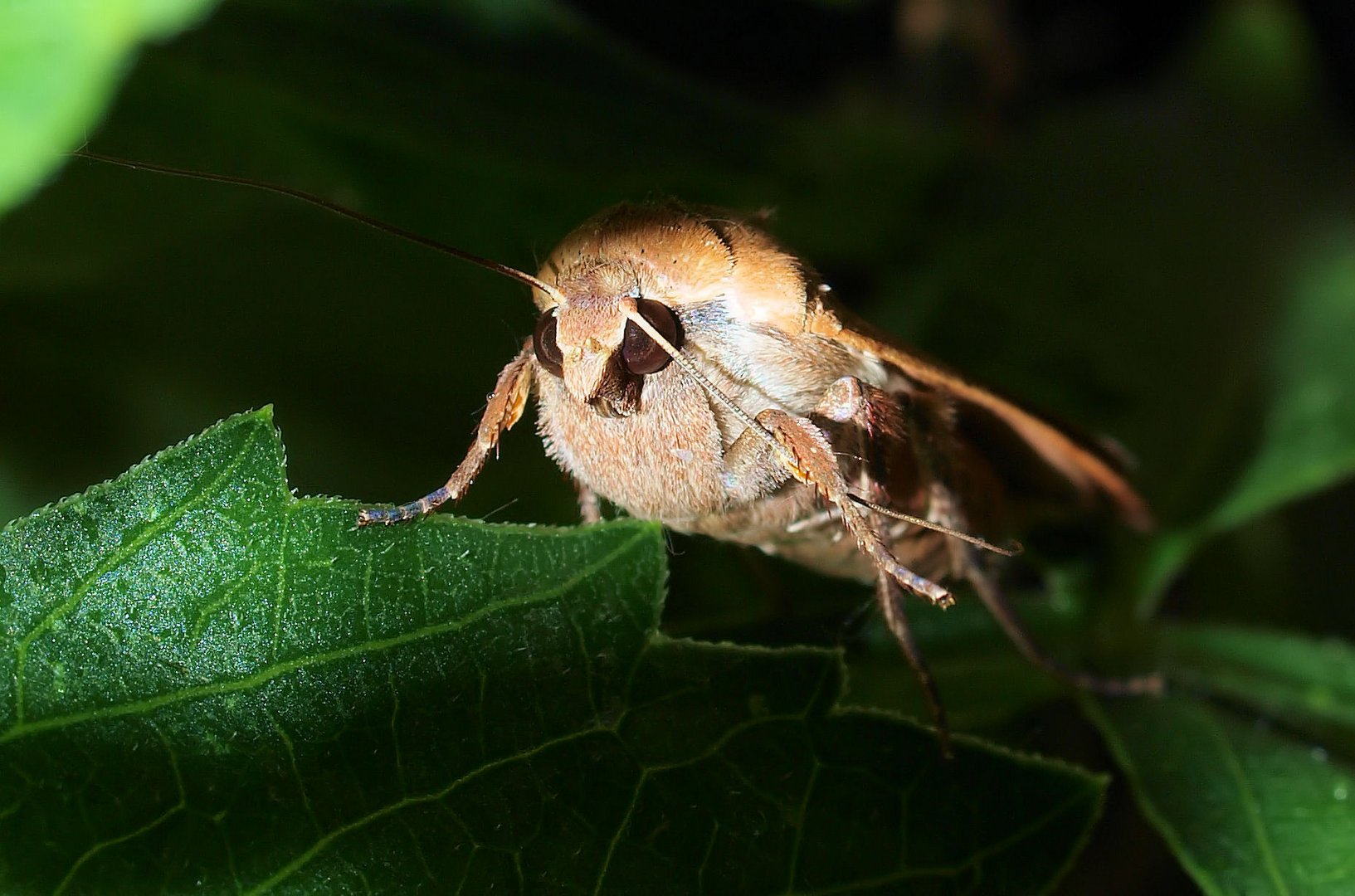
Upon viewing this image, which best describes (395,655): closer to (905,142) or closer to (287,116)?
(287,116)

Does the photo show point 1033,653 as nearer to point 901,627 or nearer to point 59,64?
point 901,627

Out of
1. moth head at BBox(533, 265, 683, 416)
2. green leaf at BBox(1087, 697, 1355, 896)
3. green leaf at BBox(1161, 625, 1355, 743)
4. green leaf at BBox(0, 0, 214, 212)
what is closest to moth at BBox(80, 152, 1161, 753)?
moth head at BBox(533, 265, 683, 416)

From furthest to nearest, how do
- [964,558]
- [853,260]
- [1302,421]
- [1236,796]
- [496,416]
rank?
1. [853,260]
2. [1302,421]
3. [964,558]
4. [1236,796]
5. [496,416]

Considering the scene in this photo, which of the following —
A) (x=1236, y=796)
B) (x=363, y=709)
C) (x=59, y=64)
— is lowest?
(x=1236, y=796)

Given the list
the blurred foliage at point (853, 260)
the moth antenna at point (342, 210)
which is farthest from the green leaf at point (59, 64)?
the blurred foliage at point (853, 260)

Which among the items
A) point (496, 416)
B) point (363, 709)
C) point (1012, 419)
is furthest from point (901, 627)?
point (363, 709)

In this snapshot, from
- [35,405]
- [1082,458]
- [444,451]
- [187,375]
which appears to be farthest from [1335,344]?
[35,405]
